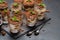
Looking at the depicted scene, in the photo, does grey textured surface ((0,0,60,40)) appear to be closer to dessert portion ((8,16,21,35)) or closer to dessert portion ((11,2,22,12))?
dessert portion ((8,16,21,35))

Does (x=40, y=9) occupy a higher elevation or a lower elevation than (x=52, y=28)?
higher

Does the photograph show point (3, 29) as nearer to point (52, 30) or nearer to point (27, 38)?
point (27, 38)

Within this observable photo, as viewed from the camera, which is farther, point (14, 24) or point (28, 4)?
point (28, 4)

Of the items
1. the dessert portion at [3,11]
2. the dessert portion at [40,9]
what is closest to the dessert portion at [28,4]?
the dessert portion at [40,9]

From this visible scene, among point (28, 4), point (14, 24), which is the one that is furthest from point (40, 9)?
point (14, 24)

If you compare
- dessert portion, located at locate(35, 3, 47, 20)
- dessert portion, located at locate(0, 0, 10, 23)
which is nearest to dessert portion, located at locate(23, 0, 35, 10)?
dessert portion, located at locate(35, 3, 47, 20)

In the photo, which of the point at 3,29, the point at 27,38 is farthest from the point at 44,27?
the point at 3,29

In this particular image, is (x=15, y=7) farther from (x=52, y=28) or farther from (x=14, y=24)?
(x=52, y=28)

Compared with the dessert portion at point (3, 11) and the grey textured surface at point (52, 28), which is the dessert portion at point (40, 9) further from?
the dessert portion at point (3, 11)
